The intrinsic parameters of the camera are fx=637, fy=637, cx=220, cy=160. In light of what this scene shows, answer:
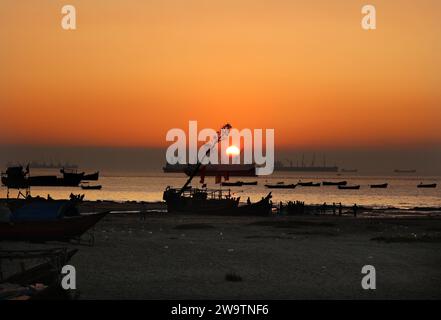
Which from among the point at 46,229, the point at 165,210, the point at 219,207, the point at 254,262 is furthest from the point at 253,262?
the point at 165,210

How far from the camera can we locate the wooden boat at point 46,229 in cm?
3466

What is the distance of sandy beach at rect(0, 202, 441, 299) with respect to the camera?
23.6 m

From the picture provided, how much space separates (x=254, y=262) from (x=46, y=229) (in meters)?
12.2

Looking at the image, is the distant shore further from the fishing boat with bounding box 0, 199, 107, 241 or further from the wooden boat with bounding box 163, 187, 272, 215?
the fishing boat with bounding box 0, 199, 107, 241

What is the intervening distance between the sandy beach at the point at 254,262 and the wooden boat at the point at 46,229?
0.59 metres

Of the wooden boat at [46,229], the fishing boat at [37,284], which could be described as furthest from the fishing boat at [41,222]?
the fishing boat at [37,284]

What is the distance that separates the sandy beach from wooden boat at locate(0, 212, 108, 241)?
23.0 inches

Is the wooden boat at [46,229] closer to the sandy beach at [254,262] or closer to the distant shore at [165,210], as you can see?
the sandy beach at [254,262]

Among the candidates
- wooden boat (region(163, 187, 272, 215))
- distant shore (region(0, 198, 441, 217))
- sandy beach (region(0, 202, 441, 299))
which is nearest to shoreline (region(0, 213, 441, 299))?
sandy beach (region(0, 202, 441, 299))

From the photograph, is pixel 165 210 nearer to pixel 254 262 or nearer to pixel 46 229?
pixel 46 229

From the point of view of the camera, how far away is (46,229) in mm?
35156
